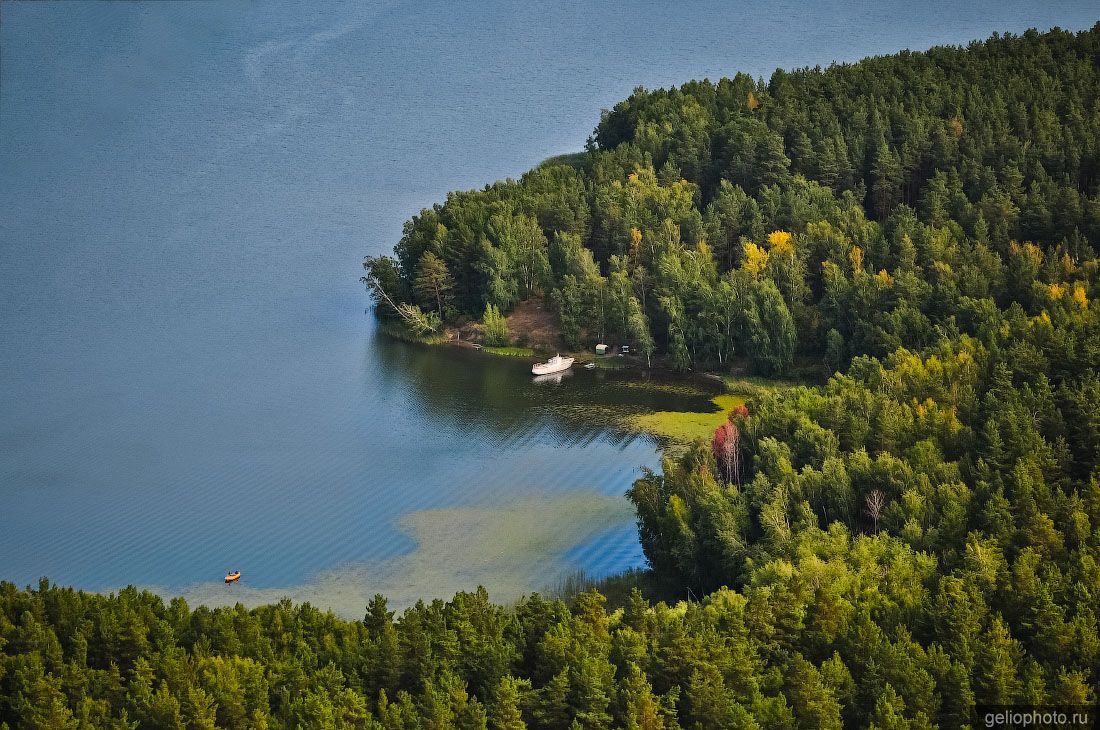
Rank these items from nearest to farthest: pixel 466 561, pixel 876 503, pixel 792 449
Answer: pixel 876 503 < pixel 792 449 < pixel 466 561

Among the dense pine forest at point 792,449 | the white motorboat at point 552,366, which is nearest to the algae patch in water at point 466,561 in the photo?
the dense pine forest at point 792,449

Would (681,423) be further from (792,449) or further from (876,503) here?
(876,503)

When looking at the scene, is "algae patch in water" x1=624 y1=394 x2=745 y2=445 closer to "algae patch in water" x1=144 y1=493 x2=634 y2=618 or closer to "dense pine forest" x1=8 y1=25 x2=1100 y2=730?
"dense pine forest" x1=8 y1=25 x2=1100 y2=730

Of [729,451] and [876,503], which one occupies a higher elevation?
[729,451]

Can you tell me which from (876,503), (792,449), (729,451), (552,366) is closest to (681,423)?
(552,366)

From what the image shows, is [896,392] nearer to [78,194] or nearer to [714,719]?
[714,719]

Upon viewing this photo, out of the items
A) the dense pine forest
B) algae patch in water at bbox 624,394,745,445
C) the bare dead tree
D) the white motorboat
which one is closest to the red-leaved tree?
the dense pine forest

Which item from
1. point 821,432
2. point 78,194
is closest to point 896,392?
point 821,432
